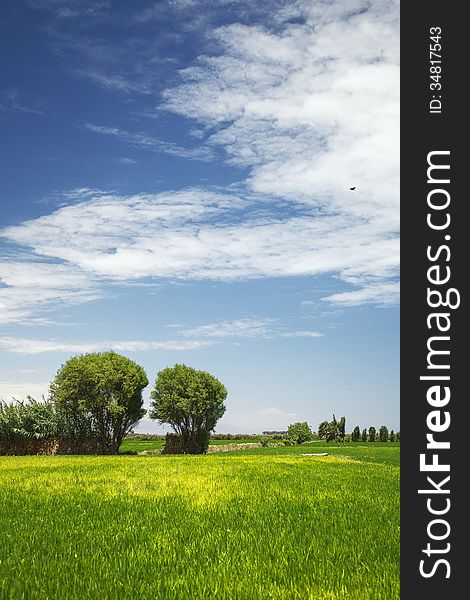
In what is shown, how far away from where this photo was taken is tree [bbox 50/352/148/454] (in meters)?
55.8

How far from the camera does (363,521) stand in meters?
10.7

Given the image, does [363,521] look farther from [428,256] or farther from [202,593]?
[428,256]

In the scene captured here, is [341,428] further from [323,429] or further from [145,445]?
[145,445]

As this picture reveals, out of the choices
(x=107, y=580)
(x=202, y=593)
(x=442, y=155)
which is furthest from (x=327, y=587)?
(x=442, y=155)

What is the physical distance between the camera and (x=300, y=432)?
102500 mm

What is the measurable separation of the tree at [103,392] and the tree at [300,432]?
165ft

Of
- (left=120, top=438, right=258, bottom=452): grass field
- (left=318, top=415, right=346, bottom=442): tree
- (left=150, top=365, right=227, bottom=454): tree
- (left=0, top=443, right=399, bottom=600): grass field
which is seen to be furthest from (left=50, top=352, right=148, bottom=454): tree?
(left=318, top=415, right=346, bottom=442): tree

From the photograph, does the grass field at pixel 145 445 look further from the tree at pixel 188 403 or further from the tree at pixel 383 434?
the tree at pixel 383 434

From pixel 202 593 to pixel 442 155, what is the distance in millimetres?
5261

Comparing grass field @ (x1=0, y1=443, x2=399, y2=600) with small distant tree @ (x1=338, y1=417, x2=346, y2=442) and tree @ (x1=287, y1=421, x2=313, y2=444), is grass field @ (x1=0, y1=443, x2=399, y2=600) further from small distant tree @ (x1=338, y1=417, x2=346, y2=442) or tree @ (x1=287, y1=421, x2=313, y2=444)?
small distant tree @ (x1=338, y1=417, x2=346, y2=442)

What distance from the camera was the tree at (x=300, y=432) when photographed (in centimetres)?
10212

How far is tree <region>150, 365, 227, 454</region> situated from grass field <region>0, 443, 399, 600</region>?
147ft

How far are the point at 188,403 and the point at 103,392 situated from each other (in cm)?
938

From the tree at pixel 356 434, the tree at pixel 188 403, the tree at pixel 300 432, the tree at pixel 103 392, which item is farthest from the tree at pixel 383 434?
the tree at pixel 103 392
